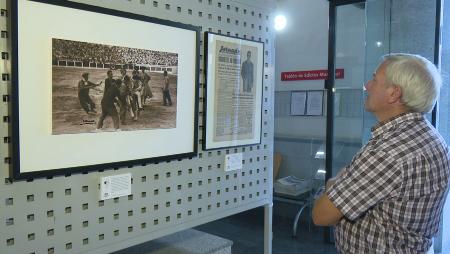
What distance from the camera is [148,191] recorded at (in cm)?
137

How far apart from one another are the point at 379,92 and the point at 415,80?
0.41 feet

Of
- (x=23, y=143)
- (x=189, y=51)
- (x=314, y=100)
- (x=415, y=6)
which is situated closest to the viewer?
(x=23, y=143)

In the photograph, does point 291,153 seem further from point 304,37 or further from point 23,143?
point 23,143

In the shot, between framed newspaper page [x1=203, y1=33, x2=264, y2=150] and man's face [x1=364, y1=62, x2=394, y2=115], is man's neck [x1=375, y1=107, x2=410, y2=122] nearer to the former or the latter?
man's face [x1=364, y1=62, x2=394, y2=115]

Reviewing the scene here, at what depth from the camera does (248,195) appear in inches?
71.7

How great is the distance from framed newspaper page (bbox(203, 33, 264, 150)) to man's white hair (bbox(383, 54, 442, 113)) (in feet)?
1.93

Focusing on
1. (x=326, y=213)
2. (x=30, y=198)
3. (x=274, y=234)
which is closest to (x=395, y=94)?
(x=326, y=213)

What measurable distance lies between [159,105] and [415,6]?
120 inches

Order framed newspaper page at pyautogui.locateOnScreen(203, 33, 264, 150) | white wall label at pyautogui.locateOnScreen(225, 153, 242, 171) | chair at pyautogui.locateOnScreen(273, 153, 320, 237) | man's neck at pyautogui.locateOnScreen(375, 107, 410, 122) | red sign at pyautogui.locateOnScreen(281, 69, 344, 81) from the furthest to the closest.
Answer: red sign at pyautogui.locateOnScreen(281, 69, 344, 81) → chair at pyautogui.locateOnScreen(273, 153, 320, 237) → white wall label at pyautogui.locateOnScreen(225, 153, 242, 171) → framed newspaper page at pyautogui.locateOnScreen(203, 33, 264, 150) → man's neck at pyautogui.locateOnScreen(375, 107, 410, 122)

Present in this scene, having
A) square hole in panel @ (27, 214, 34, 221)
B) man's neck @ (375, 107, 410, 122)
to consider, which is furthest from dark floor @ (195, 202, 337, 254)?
square hole in panel @ (27, 214, 34, 221)

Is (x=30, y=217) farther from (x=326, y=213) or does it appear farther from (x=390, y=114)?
(x=390, y=114)

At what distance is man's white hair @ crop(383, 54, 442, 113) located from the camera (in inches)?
53.1

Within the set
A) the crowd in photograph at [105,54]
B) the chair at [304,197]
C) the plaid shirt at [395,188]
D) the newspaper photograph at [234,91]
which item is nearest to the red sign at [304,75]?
the chair at [304,197]

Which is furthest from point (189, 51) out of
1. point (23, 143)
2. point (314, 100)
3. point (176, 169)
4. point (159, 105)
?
point (314, 100)
